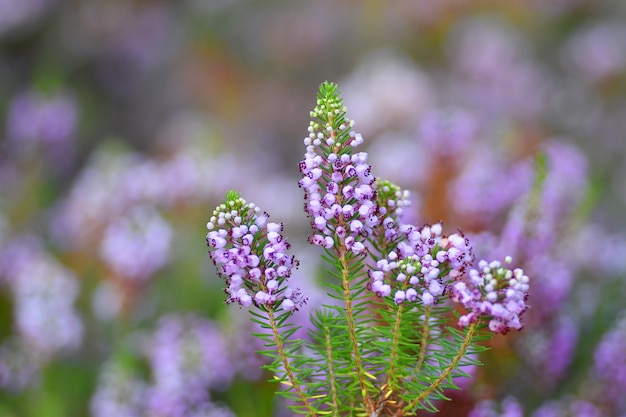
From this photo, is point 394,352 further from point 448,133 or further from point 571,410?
point 448,133

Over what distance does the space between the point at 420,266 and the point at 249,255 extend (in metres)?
0.24

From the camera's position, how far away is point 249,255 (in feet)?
3.40

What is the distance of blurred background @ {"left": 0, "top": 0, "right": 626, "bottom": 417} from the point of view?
1736 mm

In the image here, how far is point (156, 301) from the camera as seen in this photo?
2496mm

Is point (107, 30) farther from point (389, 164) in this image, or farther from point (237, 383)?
point (237, 383)

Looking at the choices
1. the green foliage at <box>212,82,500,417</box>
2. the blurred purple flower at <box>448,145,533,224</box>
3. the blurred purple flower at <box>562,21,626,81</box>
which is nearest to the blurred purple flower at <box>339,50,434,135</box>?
Result: the blurred purple flower at <box>562,21,626,81</box>

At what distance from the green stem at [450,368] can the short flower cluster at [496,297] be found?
2 cm

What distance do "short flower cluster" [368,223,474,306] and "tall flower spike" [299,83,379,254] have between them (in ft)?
0.20

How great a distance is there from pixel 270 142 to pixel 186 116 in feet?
1.89

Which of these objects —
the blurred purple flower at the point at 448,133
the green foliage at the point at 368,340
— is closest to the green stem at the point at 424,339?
the green foliage at the point at 368,340

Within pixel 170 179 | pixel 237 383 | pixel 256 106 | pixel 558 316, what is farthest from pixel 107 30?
pixel 558 316

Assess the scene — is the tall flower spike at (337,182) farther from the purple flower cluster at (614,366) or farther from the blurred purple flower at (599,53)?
the blurred purple flower at (599,53)

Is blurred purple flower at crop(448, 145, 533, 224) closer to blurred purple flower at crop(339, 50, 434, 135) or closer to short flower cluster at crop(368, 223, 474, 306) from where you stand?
short flower cluster at crop(368, 223, 474, 306)

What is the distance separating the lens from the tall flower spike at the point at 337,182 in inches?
40.5
